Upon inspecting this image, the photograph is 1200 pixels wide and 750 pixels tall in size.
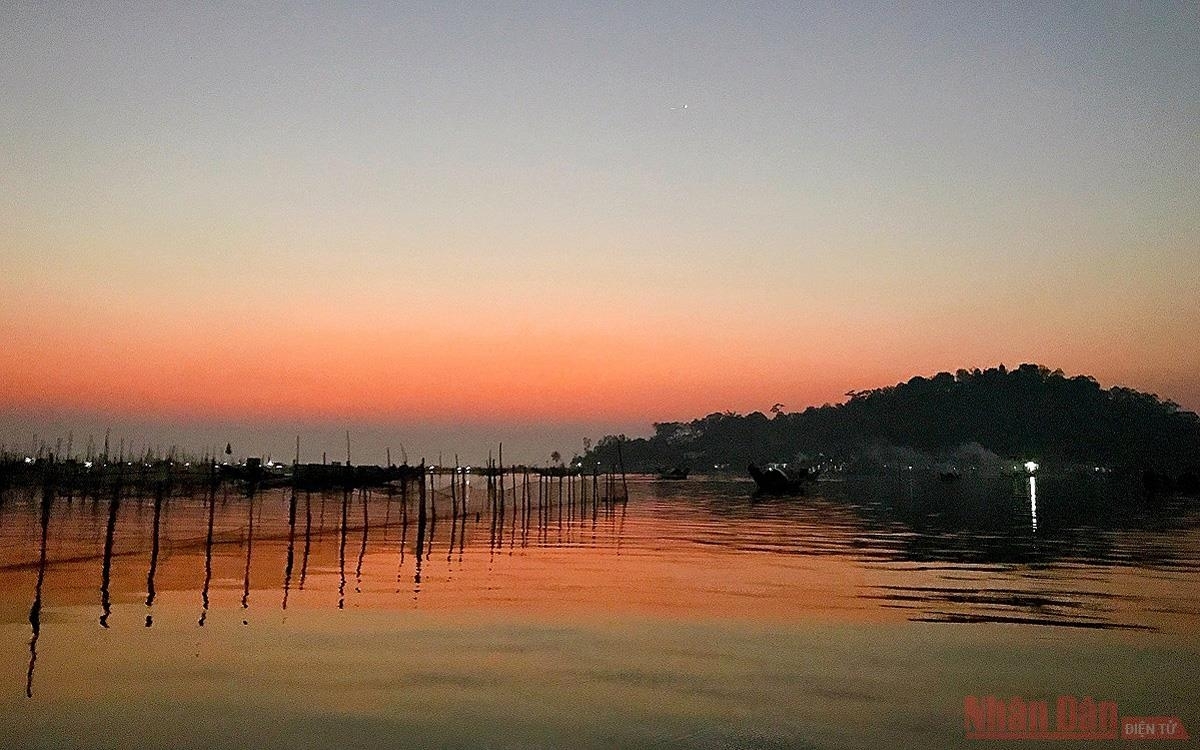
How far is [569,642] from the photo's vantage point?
17.2 m

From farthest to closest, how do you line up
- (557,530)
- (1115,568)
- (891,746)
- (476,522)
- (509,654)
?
(476,522), (557,530), (1115,568), (509,654), (891,746)

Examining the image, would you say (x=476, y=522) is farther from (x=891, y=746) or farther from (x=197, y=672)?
(x=891, y=746)

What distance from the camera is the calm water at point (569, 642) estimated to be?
12133 millimetres

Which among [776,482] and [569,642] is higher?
[776,482]

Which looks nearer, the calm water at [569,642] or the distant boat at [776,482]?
the calm water at [569,642]

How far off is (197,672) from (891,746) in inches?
389

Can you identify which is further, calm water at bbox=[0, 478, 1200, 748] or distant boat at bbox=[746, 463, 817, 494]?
distant boat at bbox=[746, 463, 817, 494]

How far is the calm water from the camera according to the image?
12.1 meters

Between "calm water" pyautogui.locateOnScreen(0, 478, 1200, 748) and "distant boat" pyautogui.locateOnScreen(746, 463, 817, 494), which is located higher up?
"distant boat" pyautogui.locateOnScreen(746, 463, 817, 494)

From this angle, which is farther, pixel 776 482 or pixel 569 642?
pixel 776 482

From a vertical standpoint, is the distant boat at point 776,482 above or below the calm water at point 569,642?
above

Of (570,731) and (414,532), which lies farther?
(414,532)

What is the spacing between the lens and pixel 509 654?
53.0 ft

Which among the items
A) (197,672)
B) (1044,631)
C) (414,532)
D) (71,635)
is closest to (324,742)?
(197,672)
